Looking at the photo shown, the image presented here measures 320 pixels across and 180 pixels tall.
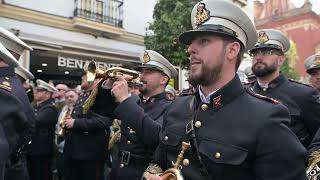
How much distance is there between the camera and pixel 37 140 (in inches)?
278

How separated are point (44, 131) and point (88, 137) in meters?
1.41

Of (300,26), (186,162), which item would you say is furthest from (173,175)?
(300,26)

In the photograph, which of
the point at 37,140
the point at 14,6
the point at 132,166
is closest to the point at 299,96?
the point at 132,166

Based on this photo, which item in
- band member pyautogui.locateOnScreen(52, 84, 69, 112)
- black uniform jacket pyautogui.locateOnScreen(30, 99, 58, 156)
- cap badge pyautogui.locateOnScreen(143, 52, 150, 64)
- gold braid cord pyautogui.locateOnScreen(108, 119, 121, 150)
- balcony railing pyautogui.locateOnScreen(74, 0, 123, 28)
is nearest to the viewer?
cap badge pyautogui.locateOnScreen(143, 52, 150, 64)

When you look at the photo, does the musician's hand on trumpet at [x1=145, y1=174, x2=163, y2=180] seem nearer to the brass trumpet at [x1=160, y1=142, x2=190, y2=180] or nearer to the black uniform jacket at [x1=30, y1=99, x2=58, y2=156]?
the brass trumpet at [x1=160, y1=142, x2=190, y2=180]

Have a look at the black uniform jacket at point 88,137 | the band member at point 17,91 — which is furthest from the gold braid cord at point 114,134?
the band member at point 17,91

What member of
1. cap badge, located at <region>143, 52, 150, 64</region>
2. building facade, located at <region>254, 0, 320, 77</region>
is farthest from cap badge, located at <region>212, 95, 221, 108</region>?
building facade, located at <region>254, 0, 320, 77</region>

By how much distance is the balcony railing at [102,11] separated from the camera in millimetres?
12414

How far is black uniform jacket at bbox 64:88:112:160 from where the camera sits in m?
6.03

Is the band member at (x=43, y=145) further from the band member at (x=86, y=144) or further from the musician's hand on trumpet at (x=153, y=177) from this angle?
the musician's hand on trumpet at (x=153, y=177)

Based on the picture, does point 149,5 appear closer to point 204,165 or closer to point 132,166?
point 132,166

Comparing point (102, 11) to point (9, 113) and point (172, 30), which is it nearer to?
point (172, 30)

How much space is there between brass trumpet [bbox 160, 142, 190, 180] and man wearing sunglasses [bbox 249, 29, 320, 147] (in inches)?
83.2

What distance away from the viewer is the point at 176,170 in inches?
88.0
